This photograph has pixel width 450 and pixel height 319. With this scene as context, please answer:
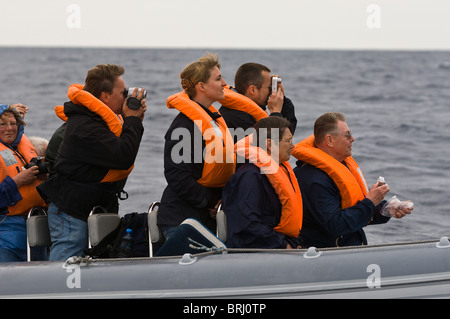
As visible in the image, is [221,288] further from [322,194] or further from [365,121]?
[365,121]

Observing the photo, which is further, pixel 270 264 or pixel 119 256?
pixel 119 256

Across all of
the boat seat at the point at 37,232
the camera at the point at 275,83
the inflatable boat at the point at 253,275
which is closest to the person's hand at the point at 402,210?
the inflatable boat at the point at 253,275

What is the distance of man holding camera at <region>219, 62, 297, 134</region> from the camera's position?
4.47m

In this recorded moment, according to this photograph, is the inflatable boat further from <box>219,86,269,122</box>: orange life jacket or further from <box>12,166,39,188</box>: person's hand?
<box>219,86,269,122</box>: orange life jacket

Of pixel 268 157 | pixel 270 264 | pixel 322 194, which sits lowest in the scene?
pixel 270 264

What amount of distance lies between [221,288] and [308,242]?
86 cm

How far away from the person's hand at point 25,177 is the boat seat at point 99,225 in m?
0.51

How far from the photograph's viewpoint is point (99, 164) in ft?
13.1

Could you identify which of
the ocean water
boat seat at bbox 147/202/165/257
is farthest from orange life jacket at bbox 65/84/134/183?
the ocean water

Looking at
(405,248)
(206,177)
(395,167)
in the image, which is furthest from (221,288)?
(395,167)

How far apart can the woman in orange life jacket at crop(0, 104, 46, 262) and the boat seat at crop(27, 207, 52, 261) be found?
11 centimetres

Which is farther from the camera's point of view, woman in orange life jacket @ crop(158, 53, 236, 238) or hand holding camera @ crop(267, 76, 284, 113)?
hand holding camera @ crop(267, 76, 284, 113)

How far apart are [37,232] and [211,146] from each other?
4.03ft

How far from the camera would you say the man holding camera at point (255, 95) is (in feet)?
14.7
